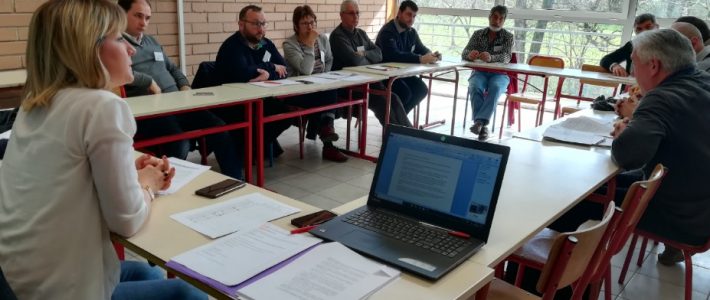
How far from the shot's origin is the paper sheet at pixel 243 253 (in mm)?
1088

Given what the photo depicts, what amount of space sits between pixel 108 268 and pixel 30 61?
46 centimetres

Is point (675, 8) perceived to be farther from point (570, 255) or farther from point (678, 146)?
point (570, 255)

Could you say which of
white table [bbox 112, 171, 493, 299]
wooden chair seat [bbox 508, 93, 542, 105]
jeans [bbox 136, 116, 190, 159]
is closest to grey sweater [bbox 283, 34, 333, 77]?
jeans [bbox 136, 116, 190, 159]

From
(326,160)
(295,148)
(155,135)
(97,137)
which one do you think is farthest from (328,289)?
(295,148)

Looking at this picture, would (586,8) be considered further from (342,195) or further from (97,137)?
(97,137)

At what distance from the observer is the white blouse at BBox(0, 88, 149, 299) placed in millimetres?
1037

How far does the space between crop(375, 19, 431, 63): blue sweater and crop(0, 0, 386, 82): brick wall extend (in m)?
1.07

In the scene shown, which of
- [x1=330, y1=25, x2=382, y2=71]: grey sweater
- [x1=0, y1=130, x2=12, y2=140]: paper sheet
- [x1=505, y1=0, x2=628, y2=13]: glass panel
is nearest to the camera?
[x1=0, y1=130, x2=12, y2=140]: paper sheet

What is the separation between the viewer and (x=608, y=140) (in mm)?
2469

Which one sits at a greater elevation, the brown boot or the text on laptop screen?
the text on laptop screen

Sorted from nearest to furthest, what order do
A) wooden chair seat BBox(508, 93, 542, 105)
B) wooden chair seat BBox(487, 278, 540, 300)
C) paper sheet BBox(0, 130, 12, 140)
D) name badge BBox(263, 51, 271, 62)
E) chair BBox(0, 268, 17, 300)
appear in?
1. chair BBox(0, 268, 17, 300)
2. wooden chair seat BBox(487, 278, 540, 300)
3. paper sheet BBox(0, 130, 12, 140)
4. name badge BBox(263, 51, 271, 62)
5. wooden chair seat BBox(508, 93, 542, 105)

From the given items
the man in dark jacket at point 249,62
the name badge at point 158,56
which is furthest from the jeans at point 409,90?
the name badge at point 158,56

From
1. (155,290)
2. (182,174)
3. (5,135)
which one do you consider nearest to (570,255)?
(155,290)

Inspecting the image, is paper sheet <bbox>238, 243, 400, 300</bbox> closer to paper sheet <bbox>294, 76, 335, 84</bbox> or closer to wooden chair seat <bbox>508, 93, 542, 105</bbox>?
paper sheet <bbox>294, 76, 335, 84</bbox>
